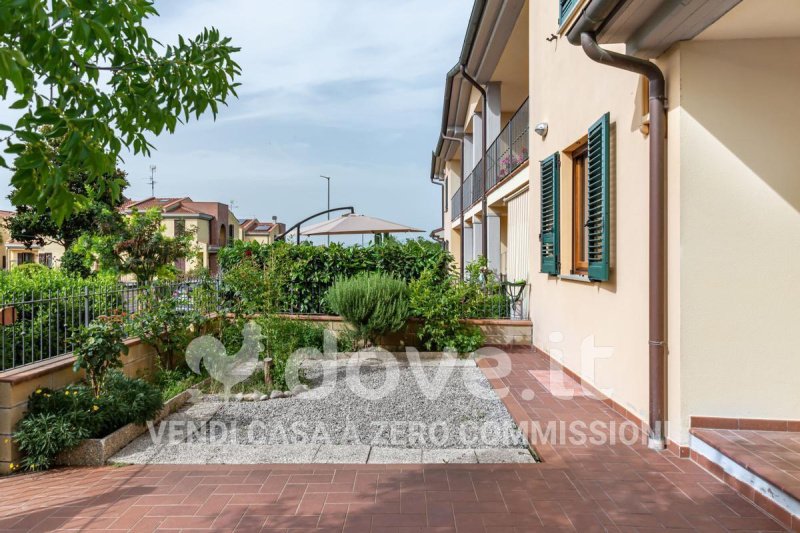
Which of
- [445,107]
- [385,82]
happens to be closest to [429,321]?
[385,82]

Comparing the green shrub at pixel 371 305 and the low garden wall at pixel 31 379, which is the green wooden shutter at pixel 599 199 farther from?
the low garden wall at pixel 31 379

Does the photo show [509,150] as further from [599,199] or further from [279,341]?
[279,341]

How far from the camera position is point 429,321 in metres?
8.55

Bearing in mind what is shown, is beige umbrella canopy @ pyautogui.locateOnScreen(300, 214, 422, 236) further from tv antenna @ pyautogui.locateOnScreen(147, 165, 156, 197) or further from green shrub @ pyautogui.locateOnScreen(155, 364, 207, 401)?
tv antenna @ pyautogui.locateOnScreen(147, 165, 156, 197)

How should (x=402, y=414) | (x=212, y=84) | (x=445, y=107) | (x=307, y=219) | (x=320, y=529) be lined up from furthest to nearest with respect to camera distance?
(x=307, y=219) < (x=445, y=107) < (x=402, y=414) < (x=320, y=529) < (x=212, y=84)

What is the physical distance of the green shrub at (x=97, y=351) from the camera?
191 inches

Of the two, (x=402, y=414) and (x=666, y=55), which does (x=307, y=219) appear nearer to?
Answer: (x=402, y=414)

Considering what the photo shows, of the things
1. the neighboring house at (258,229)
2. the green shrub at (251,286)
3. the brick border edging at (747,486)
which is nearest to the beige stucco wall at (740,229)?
the brick border edging at (747,486)

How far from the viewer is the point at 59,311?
5.53 metres

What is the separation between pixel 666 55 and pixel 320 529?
4.24 metres

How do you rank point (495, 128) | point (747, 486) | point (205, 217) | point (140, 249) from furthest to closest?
point (205, 217), point (495, 128), point (140, 249), point (747, 486)

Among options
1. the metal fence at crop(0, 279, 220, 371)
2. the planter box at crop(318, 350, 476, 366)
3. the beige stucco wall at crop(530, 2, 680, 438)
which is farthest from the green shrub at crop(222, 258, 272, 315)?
the beige stucco wall at crop(530, 2, 680, 438)

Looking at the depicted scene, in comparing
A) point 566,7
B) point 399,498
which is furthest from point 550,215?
point 399,498

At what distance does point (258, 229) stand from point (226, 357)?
67.3m
